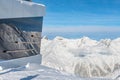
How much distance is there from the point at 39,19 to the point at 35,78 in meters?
6.32

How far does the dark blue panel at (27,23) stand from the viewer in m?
12.9

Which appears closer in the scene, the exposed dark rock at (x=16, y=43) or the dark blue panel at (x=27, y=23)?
the exposed dark rock at (x=16, y=43)

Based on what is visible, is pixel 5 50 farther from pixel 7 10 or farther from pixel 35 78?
pixel 35 78

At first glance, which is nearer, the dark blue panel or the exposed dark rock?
the exposed dark rock

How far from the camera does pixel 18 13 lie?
43.2 ft

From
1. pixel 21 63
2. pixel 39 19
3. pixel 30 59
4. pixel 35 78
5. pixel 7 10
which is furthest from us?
pixel 39 19

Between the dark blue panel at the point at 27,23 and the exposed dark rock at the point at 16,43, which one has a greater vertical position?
the dark blue panel at the point at 27,23

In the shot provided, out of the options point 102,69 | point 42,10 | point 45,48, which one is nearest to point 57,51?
point 45,48

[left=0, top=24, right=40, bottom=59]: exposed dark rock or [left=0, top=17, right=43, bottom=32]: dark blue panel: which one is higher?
[left=0, top=17, right=43, bottom=32]: dark blue panel

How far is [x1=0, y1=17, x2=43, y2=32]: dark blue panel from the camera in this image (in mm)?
12870

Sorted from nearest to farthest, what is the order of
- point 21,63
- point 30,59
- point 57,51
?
point 21,63 < point 30,59 < point 57,51

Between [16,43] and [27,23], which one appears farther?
[27,23]

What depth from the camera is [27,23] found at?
14109 mm

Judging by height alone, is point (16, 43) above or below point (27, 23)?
below
